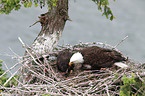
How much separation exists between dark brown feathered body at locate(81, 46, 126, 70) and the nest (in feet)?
0.46

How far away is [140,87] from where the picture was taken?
9.25 feet

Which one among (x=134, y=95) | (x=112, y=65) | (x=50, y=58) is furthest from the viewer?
(x=50, y=58)

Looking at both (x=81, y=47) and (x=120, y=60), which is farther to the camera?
(x=81, y=47)

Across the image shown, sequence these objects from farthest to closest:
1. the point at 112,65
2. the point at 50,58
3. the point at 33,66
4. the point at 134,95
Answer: the point at 50,58
the point at 33,66
the point at 112,65
the point at 134,95

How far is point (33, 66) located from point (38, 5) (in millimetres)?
1470

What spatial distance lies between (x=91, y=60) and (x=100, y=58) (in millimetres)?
171

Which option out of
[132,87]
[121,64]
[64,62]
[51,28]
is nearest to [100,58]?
[121,64]

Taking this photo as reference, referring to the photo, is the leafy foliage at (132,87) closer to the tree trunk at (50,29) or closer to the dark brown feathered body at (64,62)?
the dark brown feathered body at (64,62)

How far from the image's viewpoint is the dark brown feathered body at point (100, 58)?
3.89 m

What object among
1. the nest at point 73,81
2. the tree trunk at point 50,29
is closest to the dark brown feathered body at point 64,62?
the nest at point 73,81

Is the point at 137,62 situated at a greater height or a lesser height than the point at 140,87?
greater

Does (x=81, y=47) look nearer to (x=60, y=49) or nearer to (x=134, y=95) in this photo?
(x=60, y=49)

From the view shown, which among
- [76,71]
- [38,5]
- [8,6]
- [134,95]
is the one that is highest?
[8,6]

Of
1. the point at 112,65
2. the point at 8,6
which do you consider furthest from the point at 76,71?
the point at 8,6
